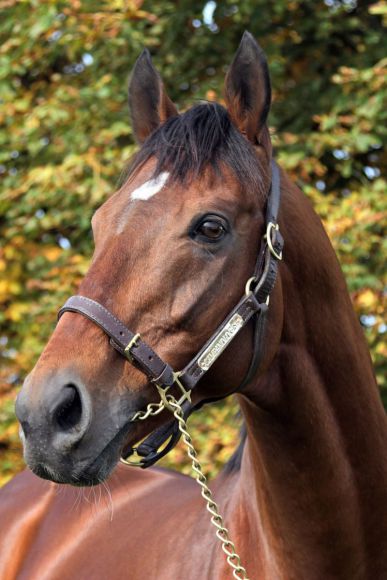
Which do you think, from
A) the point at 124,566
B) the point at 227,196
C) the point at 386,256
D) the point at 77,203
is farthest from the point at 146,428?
the point at 77,203

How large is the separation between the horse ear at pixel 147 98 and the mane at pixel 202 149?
235mm

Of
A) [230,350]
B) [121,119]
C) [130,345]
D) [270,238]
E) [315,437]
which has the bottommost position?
[121,119]

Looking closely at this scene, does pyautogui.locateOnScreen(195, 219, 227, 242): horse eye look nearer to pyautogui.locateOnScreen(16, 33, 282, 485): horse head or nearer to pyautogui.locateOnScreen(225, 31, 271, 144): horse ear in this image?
pyautogui.locateOnScreen(16, 33, 282, 485): horse head

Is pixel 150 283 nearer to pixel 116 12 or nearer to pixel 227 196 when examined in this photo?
pixel 227 196

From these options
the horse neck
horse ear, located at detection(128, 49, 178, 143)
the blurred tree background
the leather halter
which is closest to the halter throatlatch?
the leather halter

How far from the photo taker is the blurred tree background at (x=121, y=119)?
508 centimetres

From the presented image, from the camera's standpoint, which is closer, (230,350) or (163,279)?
(163,279)

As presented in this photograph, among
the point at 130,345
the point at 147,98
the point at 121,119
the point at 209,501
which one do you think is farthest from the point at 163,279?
the point at 121,119

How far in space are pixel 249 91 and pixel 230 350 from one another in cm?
71

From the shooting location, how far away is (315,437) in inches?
89.4

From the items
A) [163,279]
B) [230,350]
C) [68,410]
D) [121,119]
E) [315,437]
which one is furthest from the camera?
[121,119]

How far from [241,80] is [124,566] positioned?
160 centimetres

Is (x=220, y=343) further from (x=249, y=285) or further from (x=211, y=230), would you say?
(x=211, y=230)

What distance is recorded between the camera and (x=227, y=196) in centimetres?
217
